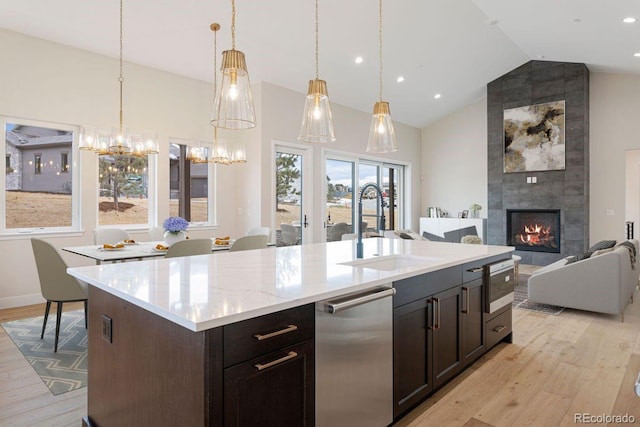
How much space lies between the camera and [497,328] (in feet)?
10.2

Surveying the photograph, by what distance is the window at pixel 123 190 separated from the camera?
17.5 ft

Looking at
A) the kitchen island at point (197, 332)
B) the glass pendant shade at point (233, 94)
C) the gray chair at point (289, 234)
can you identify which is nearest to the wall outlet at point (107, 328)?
the kitchen island at point (197, 332)

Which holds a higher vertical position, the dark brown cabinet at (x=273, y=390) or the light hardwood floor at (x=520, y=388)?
the dark brown cabinet at (x=273, y=390)

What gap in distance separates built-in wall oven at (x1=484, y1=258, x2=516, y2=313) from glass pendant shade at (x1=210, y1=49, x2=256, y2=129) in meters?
2.05

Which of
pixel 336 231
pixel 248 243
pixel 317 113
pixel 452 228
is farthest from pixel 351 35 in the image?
pixel 452 228

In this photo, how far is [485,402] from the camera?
2.39 meters

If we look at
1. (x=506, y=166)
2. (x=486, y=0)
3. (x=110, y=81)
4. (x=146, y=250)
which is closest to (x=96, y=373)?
(x=146, y=250)

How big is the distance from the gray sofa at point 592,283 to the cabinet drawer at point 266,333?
13.0ft

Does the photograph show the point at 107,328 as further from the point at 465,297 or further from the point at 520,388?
the point at 520,388

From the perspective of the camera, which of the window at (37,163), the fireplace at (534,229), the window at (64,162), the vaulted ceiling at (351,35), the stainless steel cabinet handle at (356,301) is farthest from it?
the fireplace at (534,229)

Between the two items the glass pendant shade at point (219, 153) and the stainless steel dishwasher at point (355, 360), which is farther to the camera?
the glass pendant shade at point (219, 153)

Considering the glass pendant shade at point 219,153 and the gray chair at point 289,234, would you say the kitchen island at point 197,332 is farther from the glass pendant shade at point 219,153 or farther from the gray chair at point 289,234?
the gray chair at point 289,234

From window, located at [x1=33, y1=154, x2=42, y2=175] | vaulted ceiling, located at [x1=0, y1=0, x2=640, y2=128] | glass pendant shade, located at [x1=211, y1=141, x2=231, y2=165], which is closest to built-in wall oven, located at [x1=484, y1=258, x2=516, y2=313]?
glass pendant shade, located at [x1=211, y1=141, x2=231, y2=165]
